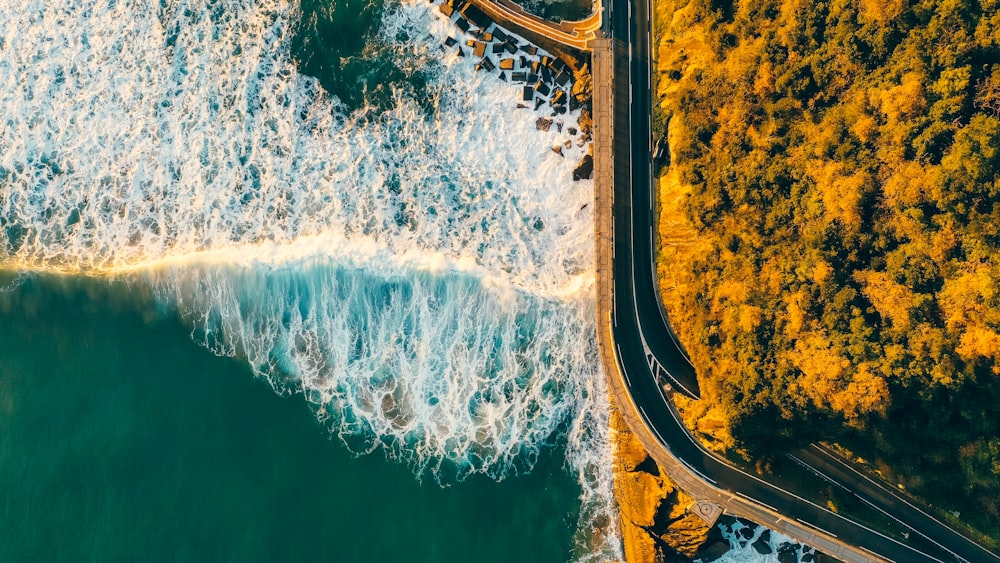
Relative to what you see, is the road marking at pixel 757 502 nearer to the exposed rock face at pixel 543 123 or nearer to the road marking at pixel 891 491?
the road marking at pixel 891 491

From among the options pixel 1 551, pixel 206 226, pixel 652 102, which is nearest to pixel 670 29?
pixel 652 102

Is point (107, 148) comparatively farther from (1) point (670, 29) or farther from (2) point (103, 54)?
(1) point (670, 29)

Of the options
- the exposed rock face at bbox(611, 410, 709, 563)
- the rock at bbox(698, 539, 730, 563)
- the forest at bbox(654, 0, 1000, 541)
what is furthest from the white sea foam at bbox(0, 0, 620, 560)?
the forest at bbox(654, 0, 1000, 541)

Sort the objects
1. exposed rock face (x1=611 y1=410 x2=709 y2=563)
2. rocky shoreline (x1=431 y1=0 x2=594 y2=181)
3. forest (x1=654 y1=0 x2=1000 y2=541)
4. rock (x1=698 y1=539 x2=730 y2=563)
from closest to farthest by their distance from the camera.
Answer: forest (x1=654 y1=0 x2=1000 y2=541) < exposed rock face (x1=611 y1=410 x2=709 y2=563) < rock (x1=698 y1=539 x2=730 y2=563) < rocky shoreline (x1=431 y1=0 x2=594 y2=181)

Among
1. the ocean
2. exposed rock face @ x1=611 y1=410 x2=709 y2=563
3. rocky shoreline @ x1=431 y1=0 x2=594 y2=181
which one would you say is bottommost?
exposed rock face @ x1=611 y1=410 x2=709 y2=563

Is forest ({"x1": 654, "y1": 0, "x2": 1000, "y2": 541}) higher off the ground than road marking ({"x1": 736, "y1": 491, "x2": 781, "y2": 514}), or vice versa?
forest ({"x1": 654, "y1": 0, "x2": 1000, "y2": 541})

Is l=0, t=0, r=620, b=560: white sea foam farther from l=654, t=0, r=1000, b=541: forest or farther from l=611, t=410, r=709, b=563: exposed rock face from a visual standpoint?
l=654, t=0, r=1000, b=541: forest

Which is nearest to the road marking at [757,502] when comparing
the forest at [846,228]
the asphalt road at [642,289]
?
the asphalt road at [642,289]

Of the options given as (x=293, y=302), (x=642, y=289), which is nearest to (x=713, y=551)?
(x=642, y=289)
